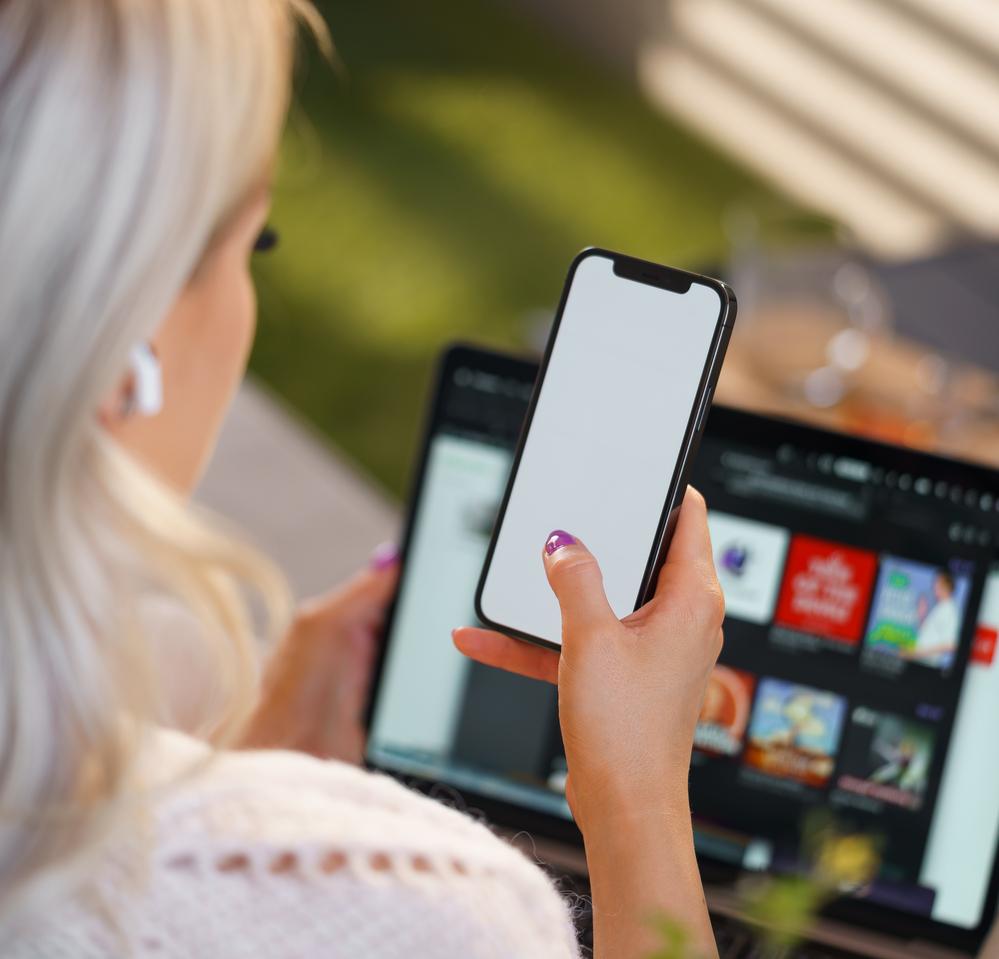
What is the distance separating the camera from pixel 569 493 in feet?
2.05

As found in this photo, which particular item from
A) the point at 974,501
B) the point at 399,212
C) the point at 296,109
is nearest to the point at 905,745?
the point at 974,501

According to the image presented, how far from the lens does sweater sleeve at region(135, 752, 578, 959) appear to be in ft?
1.85

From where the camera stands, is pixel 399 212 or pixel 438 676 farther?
pixel 399 212

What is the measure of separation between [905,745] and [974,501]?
0.15 m

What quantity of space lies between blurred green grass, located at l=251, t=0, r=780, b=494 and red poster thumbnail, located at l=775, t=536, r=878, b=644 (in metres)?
1.47

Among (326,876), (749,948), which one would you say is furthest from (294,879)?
(749,948)

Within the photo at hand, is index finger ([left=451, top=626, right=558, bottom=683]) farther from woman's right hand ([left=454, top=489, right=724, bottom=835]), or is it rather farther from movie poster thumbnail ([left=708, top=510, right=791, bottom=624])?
movie poster thumbnail ([left=708, top=510, right=791, bottom=624])

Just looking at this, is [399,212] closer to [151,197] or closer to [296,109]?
[296,109]

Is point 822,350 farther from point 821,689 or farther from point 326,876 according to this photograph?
point 326,876

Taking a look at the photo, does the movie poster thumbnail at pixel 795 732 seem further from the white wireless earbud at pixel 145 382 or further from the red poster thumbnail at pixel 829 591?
the white wireless earbud at pixel 145 382

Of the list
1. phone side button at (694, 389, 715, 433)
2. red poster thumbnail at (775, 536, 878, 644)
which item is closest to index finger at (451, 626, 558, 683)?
phone side button at (694, 389, 715, 433)

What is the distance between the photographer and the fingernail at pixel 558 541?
1.88ft

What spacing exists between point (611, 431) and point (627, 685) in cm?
14

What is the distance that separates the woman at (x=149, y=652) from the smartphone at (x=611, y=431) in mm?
23
